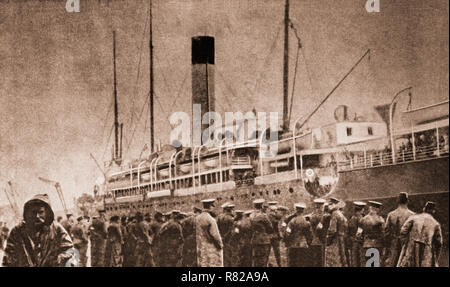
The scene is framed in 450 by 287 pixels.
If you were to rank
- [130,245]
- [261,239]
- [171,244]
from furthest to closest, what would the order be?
[130,245], [171,244], [261,239]

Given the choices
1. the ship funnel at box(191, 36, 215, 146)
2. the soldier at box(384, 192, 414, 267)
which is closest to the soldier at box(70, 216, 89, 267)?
the ship funnel at box(191, 36, 215, 146)

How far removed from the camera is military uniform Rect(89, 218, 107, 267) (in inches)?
401

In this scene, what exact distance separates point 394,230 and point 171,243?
136 inches

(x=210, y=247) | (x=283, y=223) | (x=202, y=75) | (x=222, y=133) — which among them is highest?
(x=202, y=75)

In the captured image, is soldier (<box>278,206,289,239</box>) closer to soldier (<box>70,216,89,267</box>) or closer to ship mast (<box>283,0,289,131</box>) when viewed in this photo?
ship mast (<box>283,0,289,131</box>)

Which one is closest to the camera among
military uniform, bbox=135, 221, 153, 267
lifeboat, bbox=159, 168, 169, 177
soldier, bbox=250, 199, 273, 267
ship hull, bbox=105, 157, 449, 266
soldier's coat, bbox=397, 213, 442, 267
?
soldier's coat, bbox=397, 213, 442, 267

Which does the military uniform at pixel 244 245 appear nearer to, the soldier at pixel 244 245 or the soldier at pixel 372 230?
the soldier at pixel 244 245

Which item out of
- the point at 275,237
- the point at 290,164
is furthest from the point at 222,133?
the point at 275,237

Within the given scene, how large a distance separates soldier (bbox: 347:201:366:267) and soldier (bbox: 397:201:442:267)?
644mm

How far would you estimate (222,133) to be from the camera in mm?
10234

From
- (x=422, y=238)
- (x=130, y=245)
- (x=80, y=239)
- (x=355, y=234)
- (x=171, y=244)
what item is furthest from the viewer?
(x=80, y=239)

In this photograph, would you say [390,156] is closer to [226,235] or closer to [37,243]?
[226,235]
